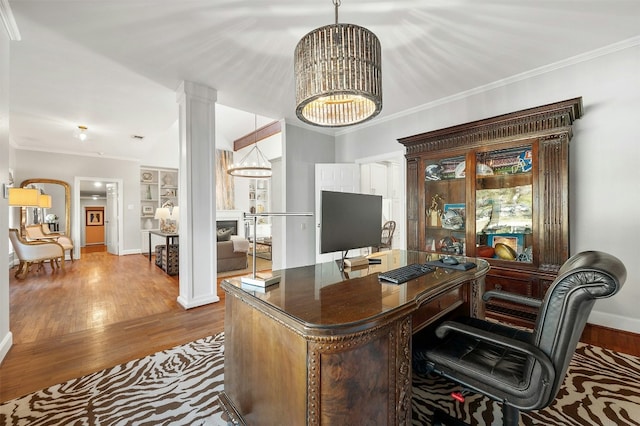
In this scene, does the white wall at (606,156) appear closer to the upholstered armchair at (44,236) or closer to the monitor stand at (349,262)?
the monitor stand at (349,262)

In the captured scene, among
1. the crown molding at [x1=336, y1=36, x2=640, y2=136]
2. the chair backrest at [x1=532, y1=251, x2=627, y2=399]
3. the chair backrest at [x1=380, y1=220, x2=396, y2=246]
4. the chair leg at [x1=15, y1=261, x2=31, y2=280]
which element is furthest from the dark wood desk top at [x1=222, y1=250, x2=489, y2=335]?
the chair leg at [x1=15, y1=261, x2=31, y2=280]

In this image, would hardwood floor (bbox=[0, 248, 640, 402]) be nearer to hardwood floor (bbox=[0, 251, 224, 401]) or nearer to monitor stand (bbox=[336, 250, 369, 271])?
hardwood floor (bbox=[0, 251, 224, 401])

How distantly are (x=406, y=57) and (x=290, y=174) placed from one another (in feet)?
7.77

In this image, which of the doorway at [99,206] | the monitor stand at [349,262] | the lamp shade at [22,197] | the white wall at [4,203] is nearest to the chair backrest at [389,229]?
the monitor stand at [349,262]

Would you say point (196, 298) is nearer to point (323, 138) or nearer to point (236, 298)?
point (236, 298)

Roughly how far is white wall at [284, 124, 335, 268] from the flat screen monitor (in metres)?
2.48

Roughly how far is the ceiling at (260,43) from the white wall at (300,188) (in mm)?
848

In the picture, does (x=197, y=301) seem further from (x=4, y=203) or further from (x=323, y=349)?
(x=323, y=349)

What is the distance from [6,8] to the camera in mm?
1988

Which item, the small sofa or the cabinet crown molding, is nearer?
the cabinet crown molding

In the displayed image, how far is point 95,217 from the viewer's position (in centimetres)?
1045

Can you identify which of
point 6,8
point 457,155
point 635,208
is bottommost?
point 635,208

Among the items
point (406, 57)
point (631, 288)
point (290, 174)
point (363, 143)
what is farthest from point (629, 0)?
point (290, 174)

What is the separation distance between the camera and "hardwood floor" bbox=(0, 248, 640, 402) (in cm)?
203
